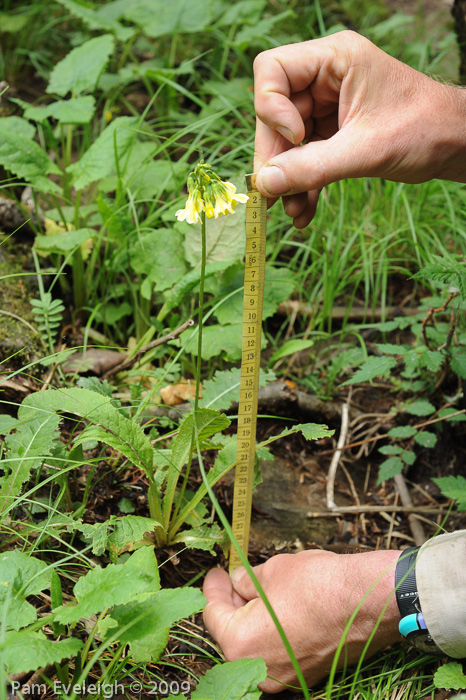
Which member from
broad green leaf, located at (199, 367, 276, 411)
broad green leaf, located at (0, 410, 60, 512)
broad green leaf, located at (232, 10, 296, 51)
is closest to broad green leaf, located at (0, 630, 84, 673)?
broad green leaf, located at (0, 410, 60, 512)

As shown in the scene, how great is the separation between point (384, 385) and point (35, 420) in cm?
154

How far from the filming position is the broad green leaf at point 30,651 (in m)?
1.11

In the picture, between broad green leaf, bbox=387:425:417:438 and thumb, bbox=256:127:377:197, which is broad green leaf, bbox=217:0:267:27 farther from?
broad green leaf, bbox=387:425:417:438

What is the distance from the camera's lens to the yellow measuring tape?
1668 mm

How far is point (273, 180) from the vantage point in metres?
1.61

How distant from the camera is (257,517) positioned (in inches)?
85.7

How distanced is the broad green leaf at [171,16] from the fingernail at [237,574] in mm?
3210

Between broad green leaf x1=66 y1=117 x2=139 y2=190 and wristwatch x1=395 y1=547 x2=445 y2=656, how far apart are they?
6.22 feet

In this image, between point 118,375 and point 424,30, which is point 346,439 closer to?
point 118,375

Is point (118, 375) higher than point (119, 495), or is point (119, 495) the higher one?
point (118, 375)

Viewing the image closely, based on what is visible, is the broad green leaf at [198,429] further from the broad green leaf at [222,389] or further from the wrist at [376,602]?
the wrist at [376,602]

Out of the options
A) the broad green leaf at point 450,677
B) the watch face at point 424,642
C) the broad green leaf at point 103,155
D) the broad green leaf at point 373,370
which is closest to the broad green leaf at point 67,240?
the broad green leaf at point 103,155

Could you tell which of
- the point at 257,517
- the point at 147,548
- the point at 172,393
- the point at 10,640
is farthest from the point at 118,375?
the point at 10,640

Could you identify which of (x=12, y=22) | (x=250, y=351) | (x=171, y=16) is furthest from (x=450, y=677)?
(x=12, y=22)
